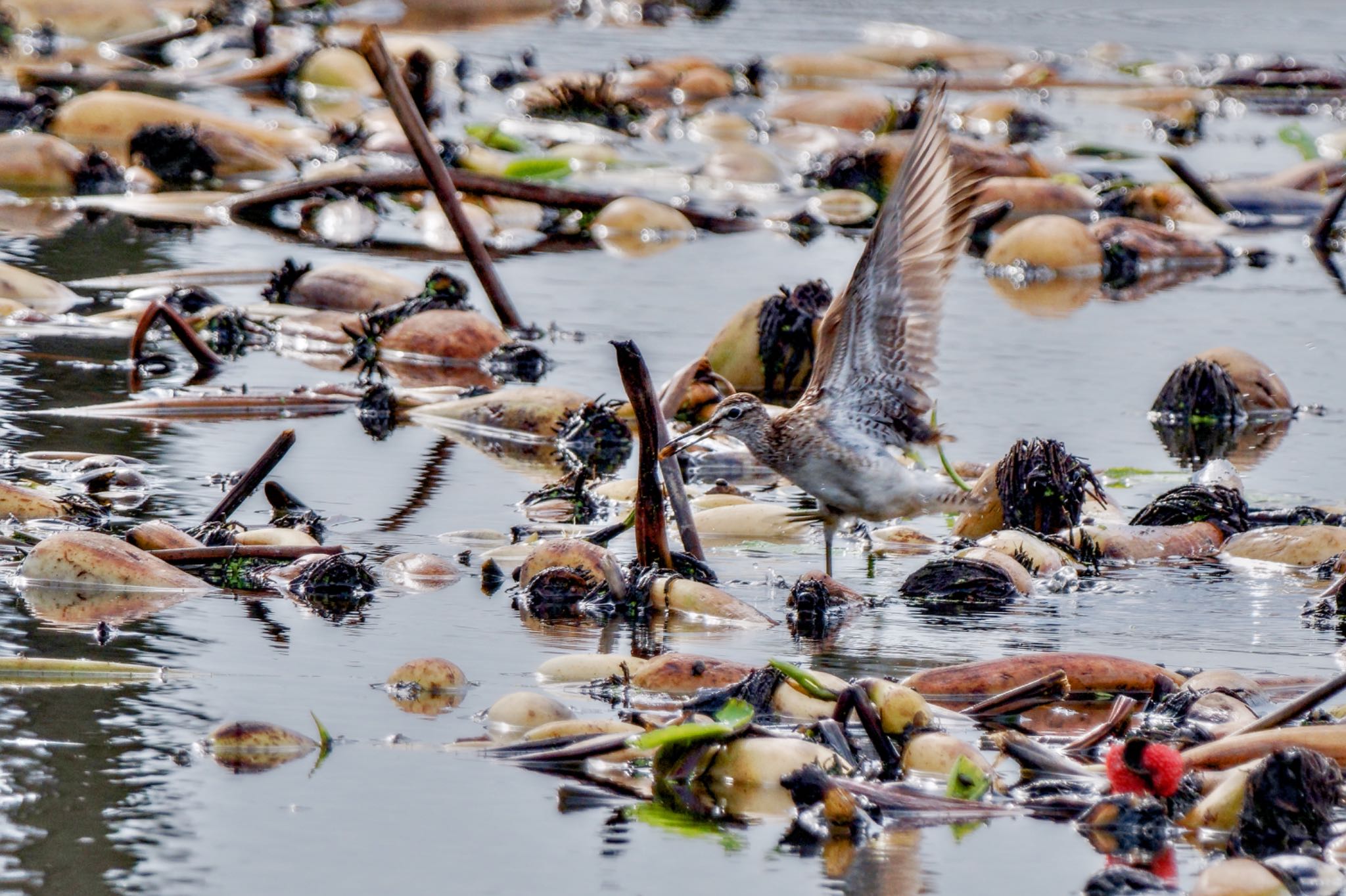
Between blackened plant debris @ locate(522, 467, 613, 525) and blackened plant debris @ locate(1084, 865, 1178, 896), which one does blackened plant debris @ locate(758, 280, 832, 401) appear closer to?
blackened plant debris @ locate(522, 467, 613, 525)

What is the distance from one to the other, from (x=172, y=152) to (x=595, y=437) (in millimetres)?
5318

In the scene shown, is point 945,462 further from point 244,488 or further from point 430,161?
point 430,161

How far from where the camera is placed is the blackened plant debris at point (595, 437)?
6.11 metres

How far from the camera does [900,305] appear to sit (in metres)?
5.07

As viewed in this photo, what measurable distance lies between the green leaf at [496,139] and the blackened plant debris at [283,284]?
4.38 metres

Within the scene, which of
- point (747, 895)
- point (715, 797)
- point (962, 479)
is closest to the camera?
point (747, 895)

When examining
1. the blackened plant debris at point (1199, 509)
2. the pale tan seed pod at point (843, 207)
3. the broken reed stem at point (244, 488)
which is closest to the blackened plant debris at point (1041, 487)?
the blackened plant debris at point (1199, 509)

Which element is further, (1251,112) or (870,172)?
(1251,112)

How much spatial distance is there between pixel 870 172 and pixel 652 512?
25.0 ft

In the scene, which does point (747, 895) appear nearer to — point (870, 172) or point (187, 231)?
point (187, 231)

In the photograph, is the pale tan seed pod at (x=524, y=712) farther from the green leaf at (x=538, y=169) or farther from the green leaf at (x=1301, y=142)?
the green leaf at (x=1301, y=142)

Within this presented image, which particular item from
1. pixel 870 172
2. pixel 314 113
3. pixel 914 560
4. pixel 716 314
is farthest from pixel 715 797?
pixel 314 113

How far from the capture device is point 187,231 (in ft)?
30.7

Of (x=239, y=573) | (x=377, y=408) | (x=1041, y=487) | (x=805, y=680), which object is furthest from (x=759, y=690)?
(x=377, y=408)
